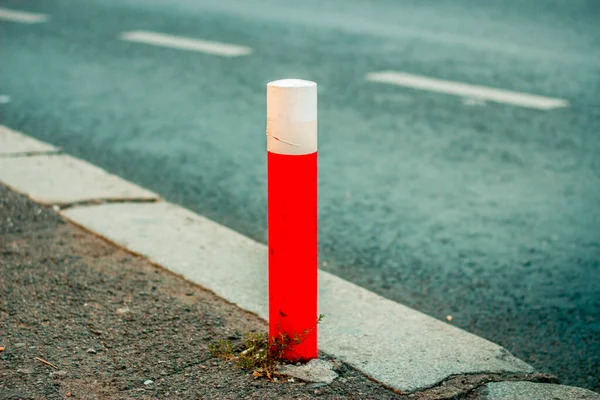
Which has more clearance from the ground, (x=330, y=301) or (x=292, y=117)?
(x=292, y=117)

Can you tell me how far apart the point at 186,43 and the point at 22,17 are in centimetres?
267

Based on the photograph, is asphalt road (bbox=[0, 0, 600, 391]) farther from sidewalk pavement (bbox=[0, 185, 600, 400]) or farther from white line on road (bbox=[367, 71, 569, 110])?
sidewalk pavement (bbox=[0, 185, 600, 400])

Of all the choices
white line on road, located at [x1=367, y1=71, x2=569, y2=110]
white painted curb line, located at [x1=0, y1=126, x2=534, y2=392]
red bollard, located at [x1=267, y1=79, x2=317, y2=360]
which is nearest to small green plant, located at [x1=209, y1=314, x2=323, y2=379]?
red bollard, located at [x1=267, y1=79, x2=317, y2=360]

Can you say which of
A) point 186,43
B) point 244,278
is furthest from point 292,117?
point 186,43

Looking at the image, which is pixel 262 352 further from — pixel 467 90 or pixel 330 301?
pixel 467 90

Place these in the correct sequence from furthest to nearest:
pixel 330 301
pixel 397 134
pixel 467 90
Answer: pixel 467 90
pixel 397 134
pixel 330 301

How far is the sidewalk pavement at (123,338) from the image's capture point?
2.68 meters

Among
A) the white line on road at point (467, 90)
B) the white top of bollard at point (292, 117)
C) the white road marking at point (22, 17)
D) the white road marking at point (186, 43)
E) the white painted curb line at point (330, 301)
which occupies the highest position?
the white top of bollard at point (292, 117)

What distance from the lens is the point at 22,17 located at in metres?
10.1

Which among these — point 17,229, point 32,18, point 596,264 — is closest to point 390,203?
point 596,264

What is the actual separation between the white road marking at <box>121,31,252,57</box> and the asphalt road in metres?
0.18

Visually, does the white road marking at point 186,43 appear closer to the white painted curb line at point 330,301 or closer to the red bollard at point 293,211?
the white painted curb line at point 330,301

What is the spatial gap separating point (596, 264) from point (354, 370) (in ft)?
5.42

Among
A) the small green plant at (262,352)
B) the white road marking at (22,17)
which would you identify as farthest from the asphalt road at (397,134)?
the small green plant at (262,352)
